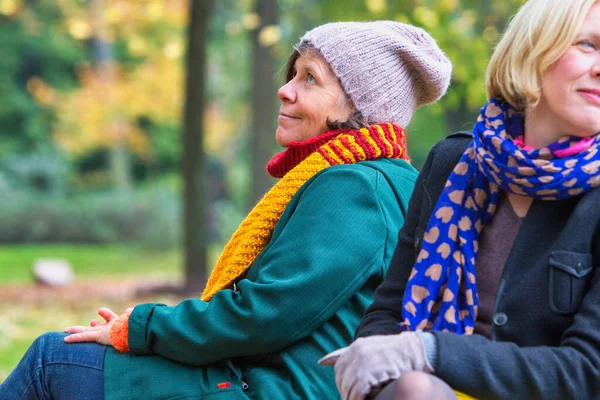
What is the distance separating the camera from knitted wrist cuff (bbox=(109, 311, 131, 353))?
261 cm

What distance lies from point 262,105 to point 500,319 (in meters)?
8.09

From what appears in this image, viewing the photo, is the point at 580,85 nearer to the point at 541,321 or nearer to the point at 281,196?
the point at 541,321

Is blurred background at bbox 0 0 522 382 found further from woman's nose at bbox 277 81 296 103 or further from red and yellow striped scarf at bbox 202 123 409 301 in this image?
woman's nose at bbox 277 81 296 103

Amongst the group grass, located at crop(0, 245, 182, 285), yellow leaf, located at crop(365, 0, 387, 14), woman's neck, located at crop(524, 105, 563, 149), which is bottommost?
grass, located at crop(0, 245, 182, 285)

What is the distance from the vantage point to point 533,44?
2.06 meters

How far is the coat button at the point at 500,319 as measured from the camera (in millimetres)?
2037

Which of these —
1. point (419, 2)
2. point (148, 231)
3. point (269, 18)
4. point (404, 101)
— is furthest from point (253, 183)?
point (148, 231)

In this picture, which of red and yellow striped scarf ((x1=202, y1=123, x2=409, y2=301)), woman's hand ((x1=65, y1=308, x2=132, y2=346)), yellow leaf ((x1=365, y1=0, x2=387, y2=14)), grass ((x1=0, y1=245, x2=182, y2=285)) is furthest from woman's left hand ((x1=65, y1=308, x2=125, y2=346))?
grass ((x1=0, y1=245, x2=182, y2=285))

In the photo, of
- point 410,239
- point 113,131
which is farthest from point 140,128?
point 410,239

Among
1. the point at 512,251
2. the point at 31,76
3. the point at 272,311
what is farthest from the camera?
the point at 31,76

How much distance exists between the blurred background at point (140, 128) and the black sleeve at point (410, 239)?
4259mm

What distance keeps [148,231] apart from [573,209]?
18087 millimetres

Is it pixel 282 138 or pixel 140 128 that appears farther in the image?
pixel 140 128

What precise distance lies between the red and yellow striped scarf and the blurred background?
3.62m
